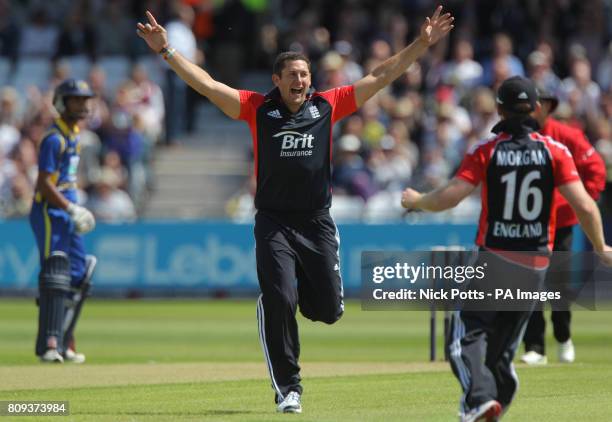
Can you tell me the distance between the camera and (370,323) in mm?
20328

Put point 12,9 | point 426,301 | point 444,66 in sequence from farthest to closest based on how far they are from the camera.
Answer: point 12,9
point 444,66
point 426,301

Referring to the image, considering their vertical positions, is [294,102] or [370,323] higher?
[294,102]

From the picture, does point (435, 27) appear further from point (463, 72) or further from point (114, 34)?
point (114, 34)

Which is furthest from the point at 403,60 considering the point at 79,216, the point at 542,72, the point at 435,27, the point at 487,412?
the point at 542,72

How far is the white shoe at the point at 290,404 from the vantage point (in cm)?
1017

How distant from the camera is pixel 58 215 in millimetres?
14305

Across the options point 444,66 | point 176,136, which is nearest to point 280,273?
point 444,66

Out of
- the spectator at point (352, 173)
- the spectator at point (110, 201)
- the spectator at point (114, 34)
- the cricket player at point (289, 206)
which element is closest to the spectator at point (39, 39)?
the spectator at point (114, 34)

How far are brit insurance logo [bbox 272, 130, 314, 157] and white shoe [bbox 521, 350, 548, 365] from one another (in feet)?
14.4

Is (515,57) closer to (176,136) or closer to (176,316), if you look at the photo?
(176,136)

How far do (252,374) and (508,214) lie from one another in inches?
185

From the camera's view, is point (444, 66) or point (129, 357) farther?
point (444, 66)

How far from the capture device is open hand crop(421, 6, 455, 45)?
10820mm

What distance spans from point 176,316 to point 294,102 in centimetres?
1113
